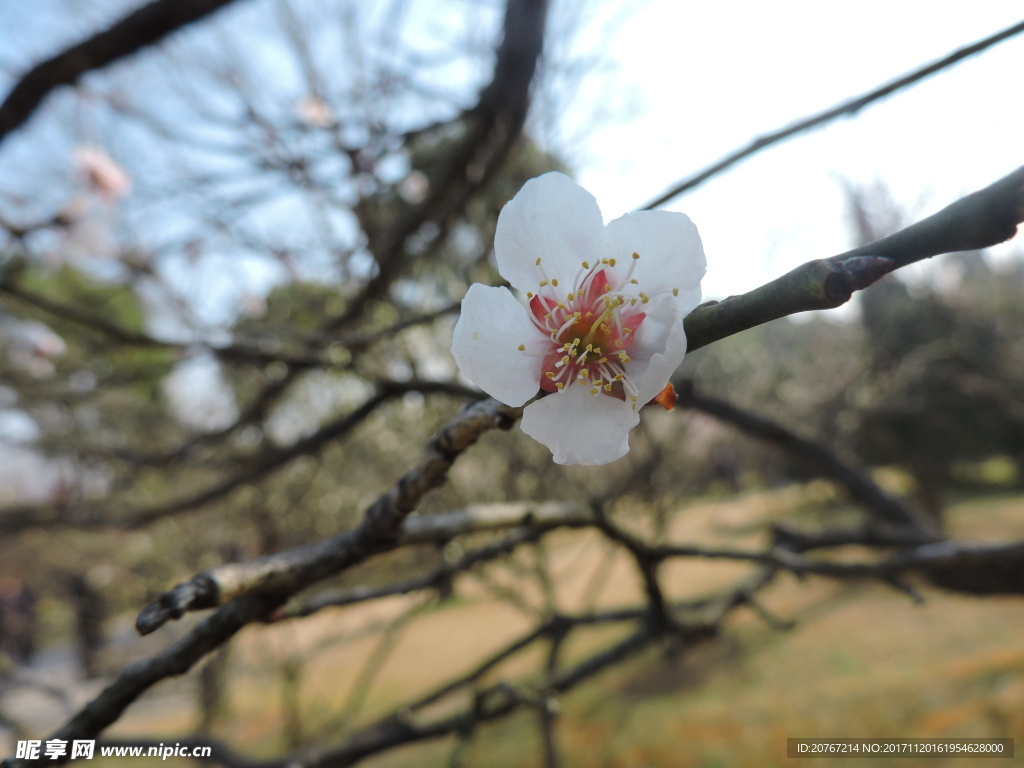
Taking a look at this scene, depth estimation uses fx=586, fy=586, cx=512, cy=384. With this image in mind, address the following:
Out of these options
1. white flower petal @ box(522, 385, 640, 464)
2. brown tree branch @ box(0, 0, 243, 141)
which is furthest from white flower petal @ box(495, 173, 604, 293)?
brown tree branch @ box(0, 0, 243, 141)

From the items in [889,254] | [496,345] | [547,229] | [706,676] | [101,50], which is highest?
[101,50]

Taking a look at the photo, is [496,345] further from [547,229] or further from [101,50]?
[101,50]

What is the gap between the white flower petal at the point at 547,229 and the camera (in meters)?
0.57

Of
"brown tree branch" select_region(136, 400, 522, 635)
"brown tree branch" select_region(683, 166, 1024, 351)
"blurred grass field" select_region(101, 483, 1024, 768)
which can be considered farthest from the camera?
"blurred grass field" select_region(101, 483, 1024, 768)

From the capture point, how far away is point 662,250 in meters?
0.55

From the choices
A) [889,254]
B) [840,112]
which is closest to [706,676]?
[840,112]

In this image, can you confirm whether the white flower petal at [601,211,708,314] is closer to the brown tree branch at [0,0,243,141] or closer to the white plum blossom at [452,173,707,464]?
the white plum blossom at [452,173,707,464]

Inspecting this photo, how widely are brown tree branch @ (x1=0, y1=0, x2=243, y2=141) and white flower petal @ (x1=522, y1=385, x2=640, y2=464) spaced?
5.12 ft

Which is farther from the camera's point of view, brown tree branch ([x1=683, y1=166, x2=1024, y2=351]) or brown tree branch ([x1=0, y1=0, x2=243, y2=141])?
brown tree branch ([x1=0, y1=0, x2=243, y2=141])

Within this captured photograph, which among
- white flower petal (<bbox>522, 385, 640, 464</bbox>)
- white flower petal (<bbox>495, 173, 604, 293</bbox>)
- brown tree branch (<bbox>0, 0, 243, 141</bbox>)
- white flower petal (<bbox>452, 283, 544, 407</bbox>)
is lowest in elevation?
white flower petal (<bbox>522, 385, 640, 464</bbox>)

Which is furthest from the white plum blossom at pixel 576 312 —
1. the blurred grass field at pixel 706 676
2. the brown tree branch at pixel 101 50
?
the blurred grass field at pixel 706 676

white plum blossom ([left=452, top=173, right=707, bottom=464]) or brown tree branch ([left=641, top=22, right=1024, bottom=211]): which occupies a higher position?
brown tree branch ([left=641, top=22, right=1024, bottom=211])

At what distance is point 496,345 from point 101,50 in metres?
1.75

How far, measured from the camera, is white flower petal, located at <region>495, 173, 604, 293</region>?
57cm
